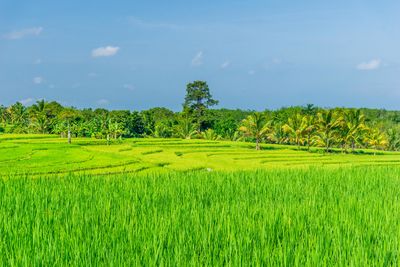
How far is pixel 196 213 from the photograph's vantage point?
433cm

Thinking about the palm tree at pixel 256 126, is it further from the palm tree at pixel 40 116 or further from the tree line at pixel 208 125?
the palm tree at pixel 40 116

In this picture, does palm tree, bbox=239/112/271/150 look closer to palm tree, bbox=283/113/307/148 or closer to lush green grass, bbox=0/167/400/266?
palm tree, bbox=283/113/307/148

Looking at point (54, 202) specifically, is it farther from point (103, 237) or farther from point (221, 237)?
point (221, 237)

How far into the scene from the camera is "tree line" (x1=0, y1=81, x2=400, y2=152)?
117 feet

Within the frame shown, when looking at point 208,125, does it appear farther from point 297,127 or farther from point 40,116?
point 40,116

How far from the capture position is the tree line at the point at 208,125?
35.7 m

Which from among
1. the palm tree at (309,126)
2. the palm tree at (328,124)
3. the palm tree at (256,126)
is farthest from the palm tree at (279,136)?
the palm tree at (256,126)

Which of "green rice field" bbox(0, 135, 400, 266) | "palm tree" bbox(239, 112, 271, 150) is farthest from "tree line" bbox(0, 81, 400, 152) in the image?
"green rice field" bbox(0, 135, 400, 266)

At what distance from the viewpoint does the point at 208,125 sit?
4956cm

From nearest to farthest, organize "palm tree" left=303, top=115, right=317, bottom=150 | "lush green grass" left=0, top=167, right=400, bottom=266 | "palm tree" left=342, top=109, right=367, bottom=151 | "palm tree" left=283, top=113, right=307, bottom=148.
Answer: "lush green grass" left=0, top=167, right=400, bottom=266 < "palm tree" left=342, top=109, right=367, bottom=151 < "palm tree" left=303, top=115, right=317, bottom=150 < "palm tree" left=283, top=113, right=307, bottom=148

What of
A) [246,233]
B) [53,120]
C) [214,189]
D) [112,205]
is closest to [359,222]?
[246,233]

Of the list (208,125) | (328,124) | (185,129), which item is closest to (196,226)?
(328,124)

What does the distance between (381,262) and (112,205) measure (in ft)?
11.7

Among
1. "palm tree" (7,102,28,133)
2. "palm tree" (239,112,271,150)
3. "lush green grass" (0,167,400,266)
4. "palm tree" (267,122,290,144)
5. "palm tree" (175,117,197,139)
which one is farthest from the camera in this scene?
"palm tree" (7,102,28,133)
